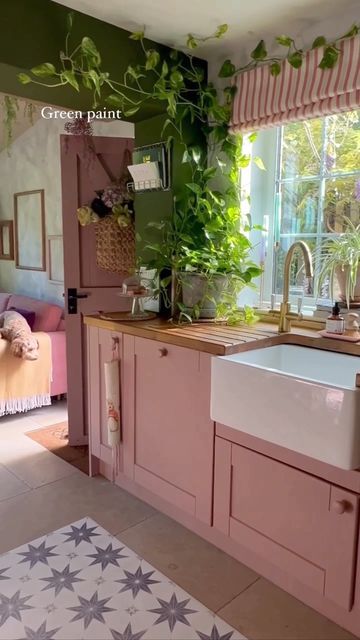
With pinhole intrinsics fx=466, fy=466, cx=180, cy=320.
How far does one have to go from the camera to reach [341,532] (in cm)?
140

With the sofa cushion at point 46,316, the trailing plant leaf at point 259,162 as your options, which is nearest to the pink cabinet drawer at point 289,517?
the trailing plant leaf at point 259,162

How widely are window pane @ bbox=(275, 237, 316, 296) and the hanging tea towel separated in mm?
918

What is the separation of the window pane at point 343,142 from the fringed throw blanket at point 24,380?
2.42 meters

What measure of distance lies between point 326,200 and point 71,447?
2.08m

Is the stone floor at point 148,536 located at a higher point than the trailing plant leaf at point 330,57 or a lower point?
lower

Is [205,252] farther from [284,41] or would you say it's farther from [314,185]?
[284,41]

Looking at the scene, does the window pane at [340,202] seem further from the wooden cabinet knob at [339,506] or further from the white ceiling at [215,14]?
the wooden cabinet knob at [339,506]

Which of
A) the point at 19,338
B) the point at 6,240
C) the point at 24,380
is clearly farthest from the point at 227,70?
the point at 6,240

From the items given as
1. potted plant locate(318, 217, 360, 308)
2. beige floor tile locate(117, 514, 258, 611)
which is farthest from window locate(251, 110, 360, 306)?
beige floor tile locate(117, 514, 258, 611)

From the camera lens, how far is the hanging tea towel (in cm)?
218

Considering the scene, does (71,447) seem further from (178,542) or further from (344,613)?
(344,613)

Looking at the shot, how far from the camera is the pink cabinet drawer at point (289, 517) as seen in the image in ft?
4.60

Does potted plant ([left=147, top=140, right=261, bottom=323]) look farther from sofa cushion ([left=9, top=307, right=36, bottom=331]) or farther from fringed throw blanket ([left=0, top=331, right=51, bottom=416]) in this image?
sofa cushion ([left=9, top=307, right=36, bottom=331])

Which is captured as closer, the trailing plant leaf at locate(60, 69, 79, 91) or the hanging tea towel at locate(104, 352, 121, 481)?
the trailing plant leaf at locate(60, 69, 79, 91)
